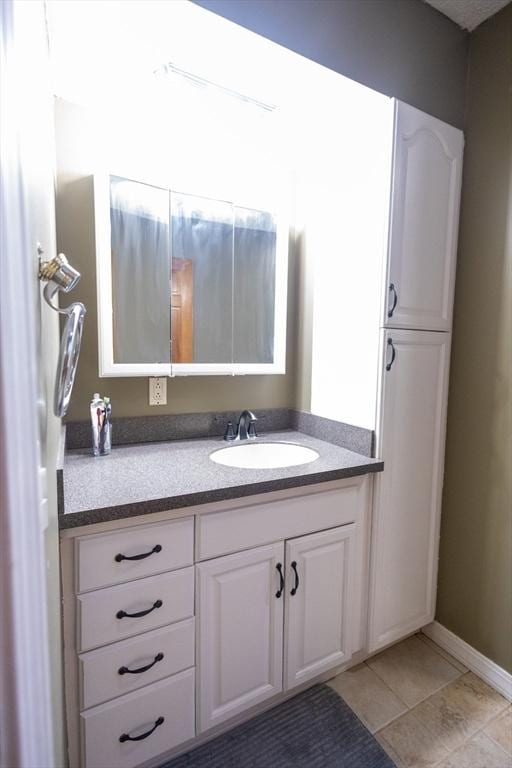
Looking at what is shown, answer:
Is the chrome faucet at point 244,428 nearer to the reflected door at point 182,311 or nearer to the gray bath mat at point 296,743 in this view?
the reflected door at point 182,311

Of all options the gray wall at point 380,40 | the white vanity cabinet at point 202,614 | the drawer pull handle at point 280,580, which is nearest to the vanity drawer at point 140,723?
the white vanity cabinet at point 202,614

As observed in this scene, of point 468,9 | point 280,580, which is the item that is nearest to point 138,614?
point 280,580

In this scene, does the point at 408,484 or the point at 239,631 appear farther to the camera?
the point at 408,484

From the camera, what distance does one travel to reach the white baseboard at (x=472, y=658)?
57.7 inches

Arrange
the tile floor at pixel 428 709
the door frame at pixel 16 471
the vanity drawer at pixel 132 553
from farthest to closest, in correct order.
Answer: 1. the tile floor at pixel 428 709
2. the vanity drawer at pixel 132 553
3. the door frame at pixel 16 471

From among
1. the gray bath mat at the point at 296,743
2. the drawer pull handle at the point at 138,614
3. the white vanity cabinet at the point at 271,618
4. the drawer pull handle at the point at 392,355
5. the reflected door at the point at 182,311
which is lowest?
the gray bath mat at the point at 296,743

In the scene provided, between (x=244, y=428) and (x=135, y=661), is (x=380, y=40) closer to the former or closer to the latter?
(x=244, y=428)

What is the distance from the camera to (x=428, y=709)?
A: 1.40 metres

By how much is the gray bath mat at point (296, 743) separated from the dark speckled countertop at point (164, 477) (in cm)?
85

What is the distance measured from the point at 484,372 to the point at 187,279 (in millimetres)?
1260

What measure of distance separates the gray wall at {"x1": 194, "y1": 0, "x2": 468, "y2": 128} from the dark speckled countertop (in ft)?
4.29

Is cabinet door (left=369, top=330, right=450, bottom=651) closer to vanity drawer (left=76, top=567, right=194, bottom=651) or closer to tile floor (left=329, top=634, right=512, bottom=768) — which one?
tile floor (left=329, top=634, right=512, bottom=768)

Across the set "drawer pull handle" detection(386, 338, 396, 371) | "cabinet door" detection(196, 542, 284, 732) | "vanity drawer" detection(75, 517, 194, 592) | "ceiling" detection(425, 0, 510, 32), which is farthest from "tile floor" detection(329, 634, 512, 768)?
"ceiling" detection(425, 0, 510, 32)

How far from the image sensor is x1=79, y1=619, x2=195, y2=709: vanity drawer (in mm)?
983
